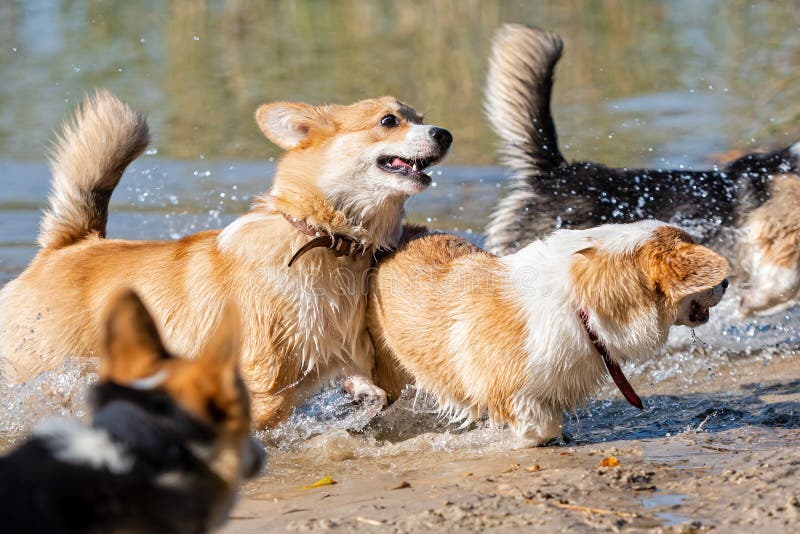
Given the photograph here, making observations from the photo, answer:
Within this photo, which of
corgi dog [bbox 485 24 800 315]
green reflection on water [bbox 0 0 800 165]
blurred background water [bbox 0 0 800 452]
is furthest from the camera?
green reflection on water [bbox 0 0 800 165]

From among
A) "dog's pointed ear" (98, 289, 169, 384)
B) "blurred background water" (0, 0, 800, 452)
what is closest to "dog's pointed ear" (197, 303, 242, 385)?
"dog's pointed ear" (98, 289, 169, 384)

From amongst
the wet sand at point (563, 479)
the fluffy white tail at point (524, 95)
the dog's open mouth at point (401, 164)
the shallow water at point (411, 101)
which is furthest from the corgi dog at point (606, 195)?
the dog's open mouth at point (401, 164)

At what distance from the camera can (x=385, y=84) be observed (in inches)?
416

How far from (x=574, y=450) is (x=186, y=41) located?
926 centimetres

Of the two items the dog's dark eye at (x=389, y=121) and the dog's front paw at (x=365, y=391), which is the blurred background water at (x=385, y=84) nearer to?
the dog's front paw at (x=365, y=391)

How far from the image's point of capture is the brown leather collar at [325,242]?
415cm

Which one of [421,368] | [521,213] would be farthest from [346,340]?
[521,213]

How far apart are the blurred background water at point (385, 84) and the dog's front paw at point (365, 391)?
3.17 ft

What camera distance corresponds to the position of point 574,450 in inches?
156

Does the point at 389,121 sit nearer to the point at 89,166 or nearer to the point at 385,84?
the point at 89,166

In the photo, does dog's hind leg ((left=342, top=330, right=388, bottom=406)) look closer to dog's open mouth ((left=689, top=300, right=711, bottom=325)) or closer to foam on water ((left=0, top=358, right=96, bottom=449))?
foam on water ((left=0, top=358, right=96, bottom=449))

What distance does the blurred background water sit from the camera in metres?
7.73

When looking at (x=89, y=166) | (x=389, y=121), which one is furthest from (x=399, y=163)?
(x=89, y=166)

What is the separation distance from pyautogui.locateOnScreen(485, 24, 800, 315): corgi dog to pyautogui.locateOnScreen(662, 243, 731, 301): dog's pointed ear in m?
2.14
